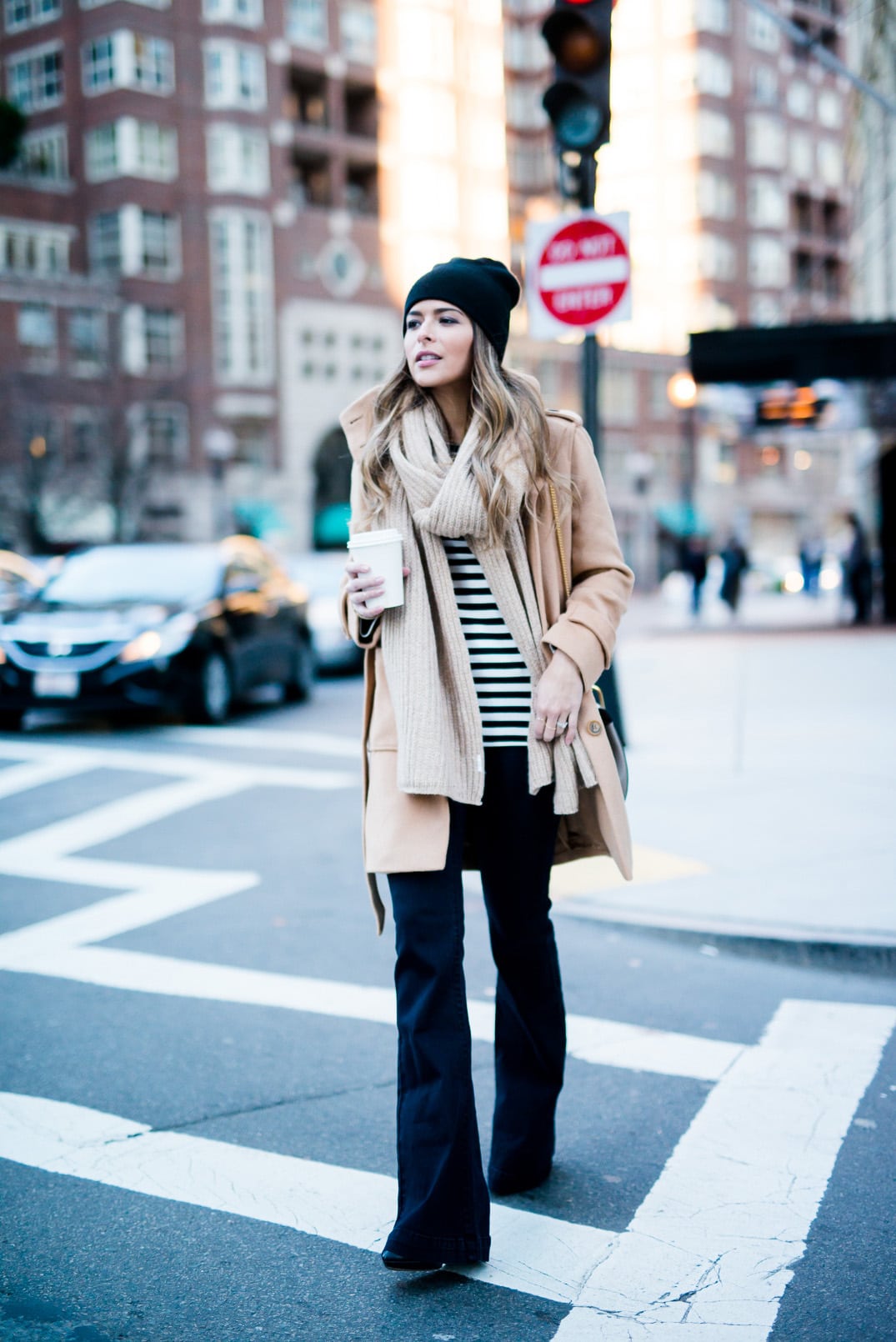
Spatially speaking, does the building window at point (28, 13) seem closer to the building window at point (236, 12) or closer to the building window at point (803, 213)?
the building window at point (236, 12)

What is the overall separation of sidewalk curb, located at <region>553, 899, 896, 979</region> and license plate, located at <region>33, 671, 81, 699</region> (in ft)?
21.6

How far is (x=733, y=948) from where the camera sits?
18.0 ft

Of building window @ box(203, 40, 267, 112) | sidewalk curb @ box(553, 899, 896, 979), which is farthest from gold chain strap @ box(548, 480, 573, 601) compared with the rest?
building window @ box(203, 40, 267, 112)

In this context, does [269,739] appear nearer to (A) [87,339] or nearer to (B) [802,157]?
(A) [87,339]

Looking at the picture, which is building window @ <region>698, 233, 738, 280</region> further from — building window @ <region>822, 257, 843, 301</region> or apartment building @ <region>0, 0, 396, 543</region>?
apartment building @ <region>0, 0, 396, 543</region>

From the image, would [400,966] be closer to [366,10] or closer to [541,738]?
[541,738]

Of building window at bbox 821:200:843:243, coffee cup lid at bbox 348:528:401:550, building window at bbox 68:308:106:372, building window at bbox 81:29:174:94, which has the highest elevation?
building window at bbox 821:200:843:243

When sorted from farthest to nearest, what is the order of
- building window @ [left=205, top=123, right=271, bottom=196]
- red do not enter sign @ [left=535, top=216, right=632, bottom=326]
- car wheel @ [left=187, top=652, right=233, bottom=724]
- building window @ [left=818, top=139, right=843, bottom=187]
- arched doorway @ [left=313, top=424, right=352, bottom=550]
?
building window @ [left=818, top=139, right=843, bottom=187]
arched doorway @ [left=313, top=424, right=352, bottom=550]
building window @ [left=205, top=123, right=271, bottom=196]
car wheel @ [left=187, top=652, right=233, bottom=724]
red do not enter sign @ [left=535, top=216, right=632, bottom=326]

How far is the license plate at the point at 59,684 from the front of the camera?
11281mm

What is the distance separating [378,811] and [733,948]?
292 cm

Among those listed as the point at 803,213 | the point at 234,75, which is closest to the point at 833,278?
the point at 803,213

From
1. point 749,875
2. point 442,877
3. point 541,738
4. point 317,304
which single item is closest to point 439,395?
point 541,738

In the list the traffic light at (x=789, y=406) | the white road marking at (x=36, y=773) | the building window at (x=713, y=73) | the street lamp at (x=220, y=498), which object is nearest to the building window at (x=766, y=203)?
the building window at (x=713, y=73)

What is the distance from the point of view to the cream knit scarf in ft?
9.56
